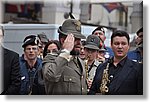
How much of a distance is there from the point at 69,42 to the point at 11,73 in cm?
50

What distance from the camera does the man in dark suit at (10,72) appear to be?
11.7ft

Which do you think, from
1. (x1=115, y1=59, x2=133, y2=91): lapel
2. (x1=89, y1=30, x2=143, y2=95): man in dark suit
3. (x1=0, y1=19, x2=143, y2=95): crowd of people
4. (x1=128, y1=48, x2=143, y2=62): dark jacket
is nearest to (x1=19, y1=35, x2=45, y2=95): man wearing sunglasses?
(x1=0, y1=19, x2=143, y2=95): crowd of people

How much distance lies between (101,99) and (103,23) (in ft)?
1.81

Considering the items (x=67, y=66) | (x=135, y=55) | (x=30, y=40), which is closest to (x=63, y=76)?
(x=67, y=66)

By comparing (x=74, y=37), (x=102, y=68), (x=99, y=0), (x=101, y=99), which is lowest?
(x=101, y=99)

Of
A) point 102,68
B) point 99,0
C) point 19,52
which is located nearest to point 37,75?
point 19,52

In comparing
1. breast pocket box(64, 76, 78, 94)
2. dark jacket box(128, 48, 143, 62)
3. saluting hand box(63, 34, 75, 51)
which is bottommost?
breast pocket box(64, 76, 78, 94)

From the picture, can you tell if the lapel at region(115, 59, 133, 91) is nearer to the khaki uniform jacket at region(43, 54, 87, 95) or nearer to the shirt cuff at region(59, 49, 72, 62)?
the khaki uniform jacket at region(43, 54, 87, 95)

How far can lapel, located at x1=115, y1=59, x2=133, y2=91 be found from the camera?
11.4 feet

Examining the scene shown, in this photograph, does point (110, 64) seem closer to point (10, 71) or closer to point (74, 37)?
point (74, 37)

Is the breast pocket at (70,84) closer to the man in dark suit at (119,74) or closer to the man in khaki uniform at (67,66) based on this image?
the man in khaki uniform at (67,66)

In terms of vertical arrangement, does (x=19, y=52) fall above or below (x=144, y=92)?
above

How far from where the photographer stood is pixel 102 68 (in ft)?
11.5

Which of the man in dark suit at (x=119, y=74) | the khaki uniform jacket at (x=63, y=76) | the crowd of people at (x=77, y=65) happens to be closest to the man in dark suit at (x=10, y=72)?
the crowd of people at (x=77, y=65)
